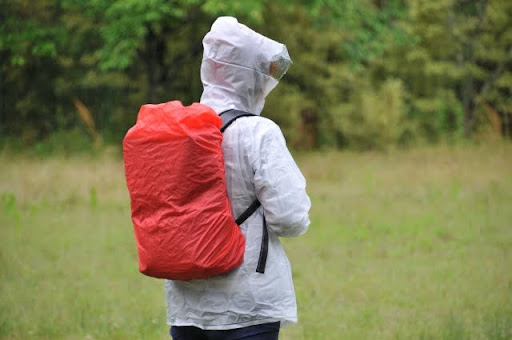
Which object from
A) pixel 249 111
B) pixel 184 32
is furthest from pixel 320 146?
pixel 249 111

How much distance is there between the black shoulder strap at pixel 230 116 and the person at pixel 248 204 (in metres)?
0.02

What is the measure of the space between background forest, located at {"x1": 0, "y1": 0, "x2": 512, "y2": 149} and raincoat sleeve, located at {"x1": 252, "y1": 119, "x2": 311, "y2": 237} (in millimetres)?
14817

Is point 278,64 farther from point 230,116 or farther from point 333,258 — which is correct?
point 333,258

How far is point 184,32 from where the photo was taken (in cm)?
2402

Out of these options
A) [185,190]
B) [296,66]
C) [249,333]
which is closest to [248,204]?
[185,190]

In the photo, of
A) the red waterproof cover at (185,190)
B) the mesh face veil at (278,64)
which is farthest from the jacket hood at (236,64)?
the red waterproof cover at (185,190)

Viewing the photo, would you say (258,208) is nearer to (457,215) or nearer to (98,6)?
(457,215)

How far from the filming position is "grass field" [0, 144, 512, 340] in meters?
6.41

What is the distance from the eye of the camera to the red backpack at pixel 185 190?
3.04 meters

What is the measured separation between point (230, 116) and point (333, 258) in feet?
20.7

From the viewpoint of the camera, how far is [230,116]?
10.6ft

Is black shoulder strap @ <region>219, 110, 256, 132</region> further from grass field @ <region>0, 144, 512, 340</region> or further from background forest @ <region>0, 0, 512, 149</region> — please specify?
background forest @ <region>0, 0, 512, 149</region>

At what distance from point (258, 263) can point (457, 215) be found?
9580 millimetres

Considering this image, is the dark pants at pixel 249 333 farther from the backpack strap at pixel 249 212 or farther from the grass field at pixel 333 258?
the grass field at pixel 333 258
